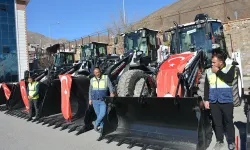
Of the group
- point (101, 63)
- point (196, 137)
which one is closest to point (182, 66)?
point (196, 137)

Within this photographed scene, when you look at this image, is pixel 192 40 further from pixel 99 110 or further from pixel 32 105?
pixel 32 105

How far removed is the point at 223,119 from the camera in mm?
4562

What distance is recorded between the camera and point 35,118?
847 cm

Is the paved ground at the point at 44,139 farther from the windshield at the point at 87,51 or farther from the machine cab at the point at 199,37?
the windshield at the point at 87,51

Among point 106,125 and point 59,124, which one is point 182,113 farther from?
point 59,124

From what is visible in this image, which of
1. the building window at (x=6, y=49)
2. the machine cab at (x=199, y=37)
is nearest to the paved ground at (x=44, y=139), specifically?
the machine cab at (x=199, y=37)

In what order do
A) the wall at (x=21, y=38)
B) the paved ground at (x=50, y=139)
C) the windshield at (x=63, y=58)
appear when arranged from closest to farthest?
the paved ground at (x=50, y=139), the windshield at (x=63, y=58), the wall at (x=21, y=38)

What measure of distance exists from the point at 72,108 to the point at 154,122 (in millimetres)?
3324

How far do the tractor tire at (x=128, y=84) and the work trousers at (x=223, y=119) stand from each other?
255 cm

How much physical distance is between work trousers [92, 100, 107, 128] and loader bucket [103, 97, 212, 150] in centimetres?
37

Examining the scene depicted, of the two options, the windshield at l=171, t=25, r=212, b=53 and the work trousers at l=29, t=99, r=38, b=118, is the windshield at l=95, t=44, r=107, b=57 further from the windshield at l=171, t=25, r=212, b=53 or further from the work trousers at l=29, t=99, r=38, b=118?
the windshield at l=171, t=25, r=212, b=53

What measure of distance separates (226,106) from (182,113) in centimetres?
82

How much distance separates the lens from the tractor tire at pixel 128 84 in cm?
668

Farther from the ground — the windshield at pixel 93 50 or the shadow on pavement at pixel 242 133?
the windshield at pixel 93 50
